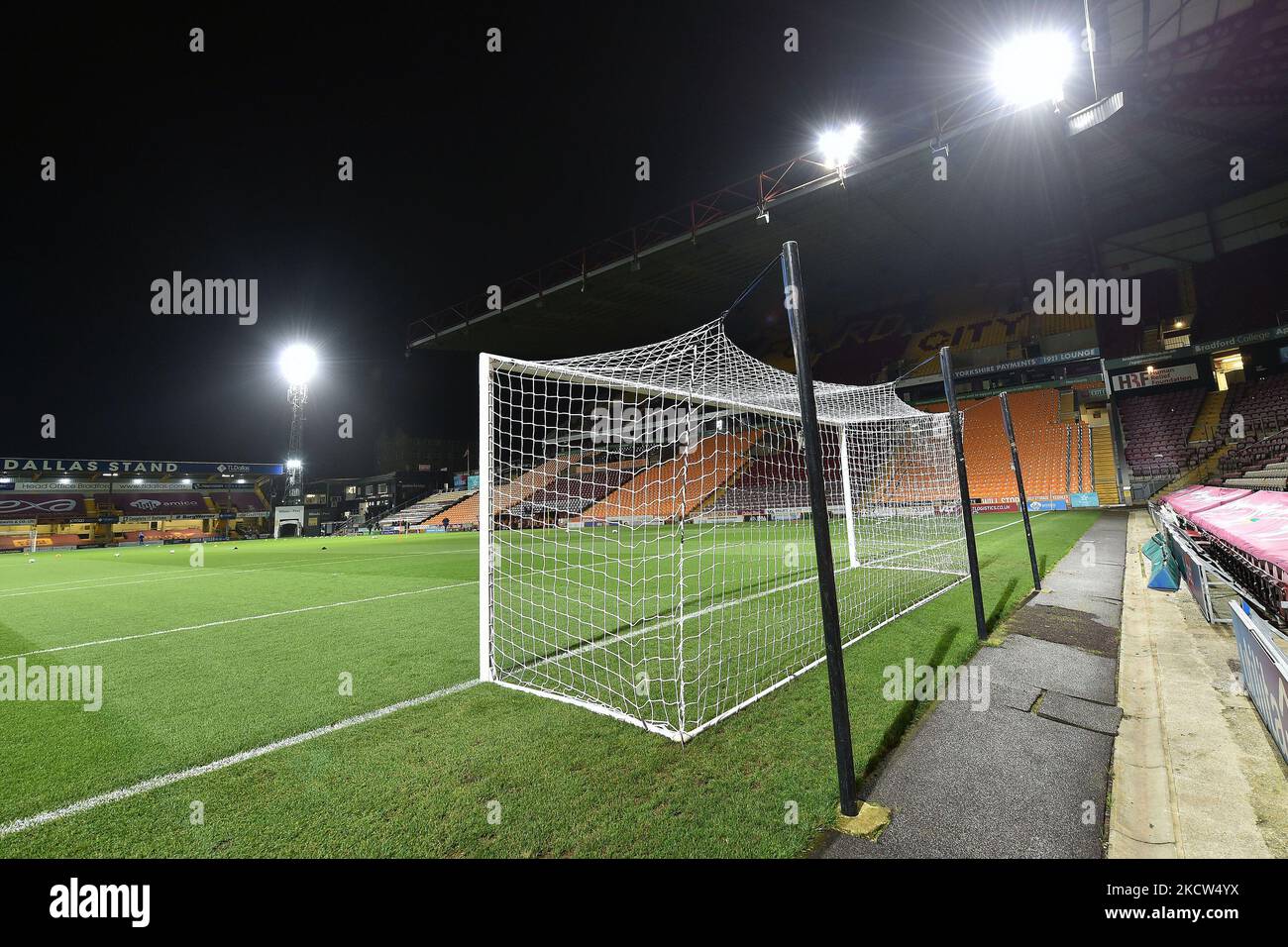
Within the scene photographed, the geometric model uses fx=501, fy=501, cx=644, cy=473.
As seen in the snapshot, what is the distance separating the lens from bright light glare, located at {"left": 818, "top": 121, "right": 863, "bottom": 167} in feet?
48.9

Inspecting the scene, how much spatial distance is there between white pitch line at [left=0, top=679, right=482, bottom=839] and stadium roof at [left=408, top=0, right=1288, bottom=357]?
58.6ft

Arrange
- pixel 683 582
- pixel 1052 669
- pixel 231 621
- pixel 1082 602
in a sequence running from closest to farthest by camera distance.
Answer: pixel 1052 669, pixel 1082 602, pixel 231 621, pixel 683 582

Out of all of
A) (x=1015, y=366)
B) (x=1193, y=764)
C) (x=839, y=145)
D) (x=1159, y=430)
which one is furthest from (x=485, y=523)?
(x=1015, y=366)

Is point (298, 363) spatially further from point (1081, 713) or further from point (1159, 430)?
point (1159, 430)

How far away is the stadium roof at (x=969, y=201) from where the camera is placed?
12672 mm

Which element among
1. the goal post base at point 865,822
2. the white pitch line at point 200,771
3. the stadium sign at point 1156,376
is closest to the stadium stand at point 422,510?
the white pitch line at point 200,771

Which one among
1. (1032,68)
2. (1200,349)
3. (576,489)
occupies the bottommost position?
(576,489)

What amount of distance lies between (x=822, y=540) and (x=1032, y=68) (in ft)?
55.0

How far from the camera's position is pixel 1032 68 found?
40.2 ft

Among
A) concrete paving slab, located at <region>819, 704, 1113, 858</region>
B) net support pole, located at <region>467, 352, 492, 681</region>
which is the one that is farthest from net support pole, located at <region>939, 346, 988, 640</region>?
net support pole, located at <region>467, 352, 492, 681</region>

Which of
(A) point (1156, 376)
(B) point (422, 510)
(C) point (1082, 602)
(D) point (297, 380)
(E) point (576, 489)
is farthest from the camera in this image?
(B) point (422, 510)

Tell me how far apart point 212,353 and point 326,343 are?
5.12 meters
